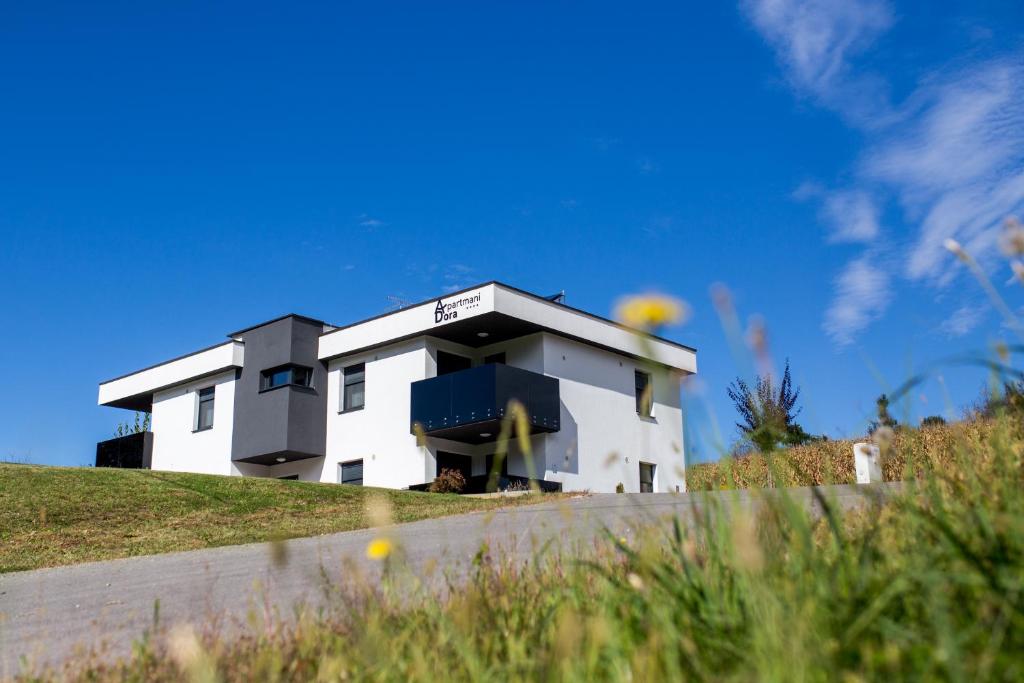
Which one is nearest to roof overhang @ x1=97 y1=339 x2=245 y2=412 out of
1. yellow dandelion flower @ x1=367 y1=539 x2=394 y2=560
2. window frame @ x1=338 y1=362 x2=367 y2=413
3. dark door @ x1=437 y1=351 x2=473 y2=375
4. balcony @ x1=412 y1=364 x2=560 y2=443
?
window frame @ x1=338 y1=362 x2=367 y2=413

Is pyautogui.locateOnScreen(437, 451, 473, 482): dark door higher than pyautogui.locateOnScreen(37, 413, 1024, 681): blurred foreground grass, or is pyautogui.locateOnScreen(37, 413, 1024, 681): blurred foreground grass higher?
pyautogui.locateOnScreen(437, 451, 473, 482): dark door

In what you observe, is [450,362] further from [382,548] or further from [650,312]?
[650,312]

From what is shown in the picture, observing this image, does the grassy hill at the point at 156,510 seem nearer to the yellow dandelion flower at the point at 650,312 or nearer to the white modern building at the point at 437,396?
the white modern building at the point at 437,396

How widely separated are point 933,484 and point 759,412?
2.37 feet

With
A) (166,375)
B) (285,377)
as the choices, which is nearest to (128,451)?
(166,375)

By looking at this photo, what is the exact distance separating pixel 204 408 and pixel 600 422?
12.6m

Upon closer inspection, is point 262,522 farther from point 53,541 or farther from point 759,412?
point 759,412

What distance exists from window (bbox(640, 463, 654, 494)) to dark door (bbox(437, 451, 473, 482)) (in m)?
4.91

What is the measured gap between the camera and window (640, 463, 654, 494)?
26812 millimetres

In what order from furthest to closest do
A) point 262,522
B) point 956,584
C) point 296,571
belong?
point 262,522 → point 296,571 → point 956,584

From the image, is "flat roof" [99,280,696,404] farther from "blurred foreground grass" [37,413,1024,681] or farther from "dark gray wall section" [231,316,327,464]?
"blurred foreground grass" [37,413,1024,681]

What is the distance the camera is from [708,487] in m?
3.40

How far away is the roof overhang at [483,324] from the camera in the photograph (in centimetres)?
2343

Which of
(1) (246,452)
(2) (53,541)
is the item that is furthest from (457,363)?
(2) (53,541)
